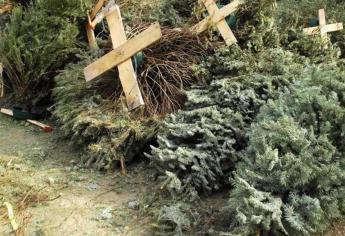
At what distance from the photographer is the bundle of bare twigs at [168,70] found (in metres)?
4.70

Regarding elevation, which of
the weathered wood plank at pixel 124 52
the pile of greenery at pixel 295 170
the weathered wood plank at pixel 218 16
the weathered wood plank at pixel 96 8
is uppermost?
the weathered wood plank at pixel 96 8

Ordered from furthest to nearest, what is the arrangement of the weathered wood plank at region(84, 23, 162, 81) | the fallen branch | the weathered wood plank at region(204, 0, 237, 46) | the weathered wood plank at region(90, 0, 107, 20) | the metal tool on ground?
the weathered wood plank at region(90, 0, 107, 20) → the metal tool on ground → the weathered wood plank at region(204, 0, 237, 46) → the weathered wood plank at region(84, 23, 162, 81) → the fallen branch

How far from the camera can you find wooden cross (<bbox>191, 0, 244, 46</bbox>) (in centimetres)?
503

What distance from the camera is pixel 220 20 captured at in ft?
16.7

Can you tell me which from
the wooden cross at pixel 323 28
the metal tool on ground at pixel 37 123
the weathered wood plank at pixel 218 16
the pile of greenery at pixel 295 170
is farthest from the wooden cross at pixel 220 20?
the metal tool on ground at pixel 37 123

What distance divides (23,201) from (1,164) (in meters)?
0.66

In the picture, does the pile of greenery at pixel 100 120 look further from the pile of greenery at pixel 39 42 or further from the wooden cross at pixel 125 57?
the pile of greenery at pixel 39 42

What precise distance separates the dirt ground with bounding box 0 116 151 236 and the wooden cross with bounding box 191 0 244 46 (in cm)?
167

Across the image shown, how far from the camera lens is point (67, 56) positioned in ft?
17.6

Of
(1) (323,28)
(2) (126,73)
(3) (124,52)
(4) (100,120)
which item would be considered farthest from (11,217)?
(1) (323,28)

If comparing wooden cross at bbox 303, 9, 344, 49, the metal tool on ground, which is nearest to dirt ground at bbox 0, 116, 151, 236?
the metal tool on ground

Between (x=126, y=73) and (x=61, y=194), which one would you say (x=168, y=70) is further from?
(x=61, y=194)

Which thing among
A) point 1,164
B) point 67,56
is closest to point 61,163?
point 1,164

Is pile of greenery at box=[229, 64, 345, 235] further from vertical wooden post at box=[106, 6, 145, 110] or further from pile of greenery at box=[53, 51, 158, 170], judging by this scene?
vertical wooden post at box=[106, 6, 145, 110]
